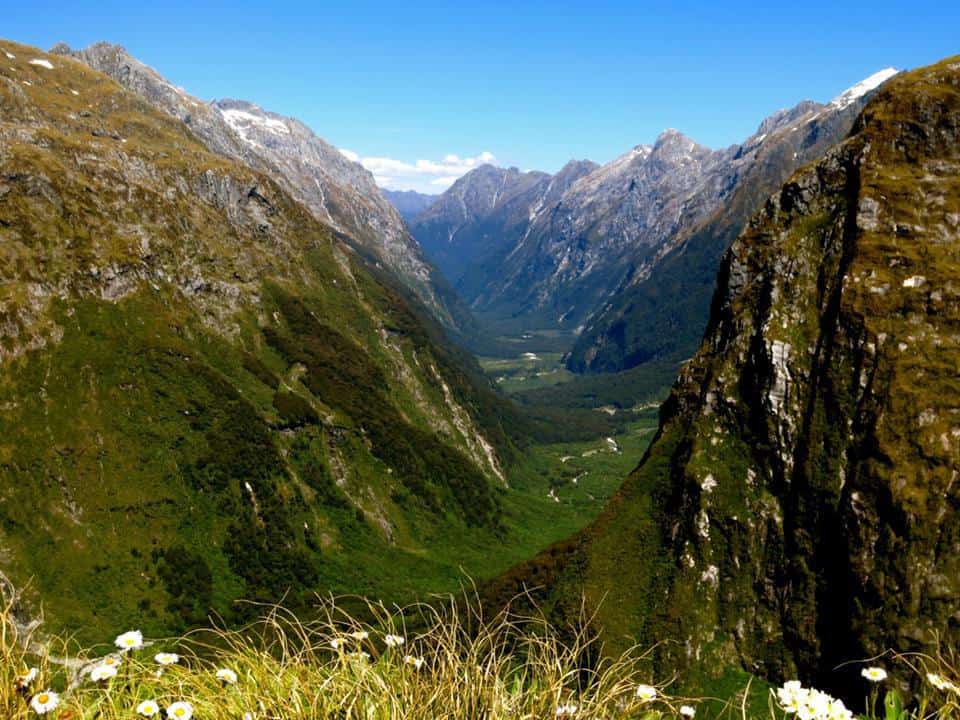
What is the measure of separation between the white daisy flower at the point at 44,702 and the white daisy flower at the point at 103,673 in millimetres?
704

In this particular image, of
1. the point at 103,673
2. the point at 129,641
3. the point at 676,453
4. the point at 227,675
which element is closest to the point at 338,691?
the point at 227,675

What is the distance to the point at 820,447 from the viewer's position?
102 metres

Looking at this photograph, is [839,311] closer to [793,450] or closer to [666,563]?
[793,450]

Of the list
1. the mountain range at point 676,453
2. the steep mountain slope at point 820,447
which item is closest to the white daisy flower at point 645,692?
the mountain range at point 676,453

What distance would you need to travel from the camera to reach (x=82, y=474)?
429ft

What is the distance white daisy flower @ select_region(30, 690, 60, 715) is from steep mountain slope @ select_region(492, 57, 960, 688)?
95.7m

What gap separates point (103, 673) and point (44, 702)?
0.95 metres

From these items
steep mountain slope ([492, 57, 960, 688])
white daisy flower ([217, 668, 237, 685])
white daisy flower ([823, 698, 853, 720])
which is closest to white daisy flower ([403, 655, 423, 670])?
white daisy flower ([217, 668, 237, 685])

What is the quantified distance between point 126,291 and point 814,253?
16621cm

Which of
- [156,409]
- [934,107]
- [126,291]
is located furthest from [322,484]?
[934,107]

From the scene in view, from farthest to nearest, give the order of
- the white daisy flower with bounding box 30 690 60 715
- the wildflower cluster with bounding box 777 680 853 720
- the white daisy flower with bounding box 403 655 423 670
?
the white daisy flower with bounding box 403 655 423 670, the wildflower cluster with bounding box 777 680 853 720, the white daisy flower with bounding box 30 690 60 715

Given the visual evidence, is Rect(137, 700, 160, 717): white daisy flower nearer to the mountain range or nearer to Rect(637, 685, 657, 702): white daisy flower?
Rect(637, 685, 657, 702): white daisy flower

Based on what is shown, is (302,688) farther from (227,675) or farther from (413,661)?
(413,661)

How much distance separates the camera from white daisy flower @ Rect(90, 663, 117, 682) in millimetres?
8715
